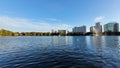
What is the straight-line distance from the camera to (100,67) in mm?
14672

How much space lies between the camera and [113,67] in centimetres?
1462

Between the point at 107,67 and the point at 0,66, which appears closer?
the point at 107,67

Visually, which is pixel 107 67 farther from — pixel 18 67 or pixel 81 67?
pixel 18 67

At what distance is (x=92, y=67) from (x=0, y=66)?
13.3 metres

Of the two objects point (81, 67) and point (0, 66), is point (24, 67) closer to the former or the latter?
point (0, 66)

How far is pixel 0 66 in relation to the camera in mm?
15672

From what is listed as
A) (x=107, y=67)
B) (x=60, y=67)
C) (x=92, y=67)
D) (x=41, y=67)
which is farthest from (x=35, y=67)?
(x=107, y=67)

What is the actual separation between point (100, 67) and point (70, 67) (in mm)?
4127

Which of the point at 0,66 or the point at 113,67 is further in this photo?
the point at 0,66

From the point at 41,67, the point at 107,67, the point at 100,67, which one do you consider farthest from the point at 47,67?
the point at 107,67

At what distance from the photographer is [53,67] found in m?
15.0

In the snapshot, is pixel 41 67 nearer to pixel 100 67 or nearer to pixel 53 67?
pixel 53 67

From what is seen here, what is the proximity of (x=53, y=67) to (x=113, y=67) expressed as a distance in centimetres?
829

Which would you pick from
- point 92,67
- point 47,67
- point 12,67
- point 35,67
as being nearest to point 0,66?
point 12,67
